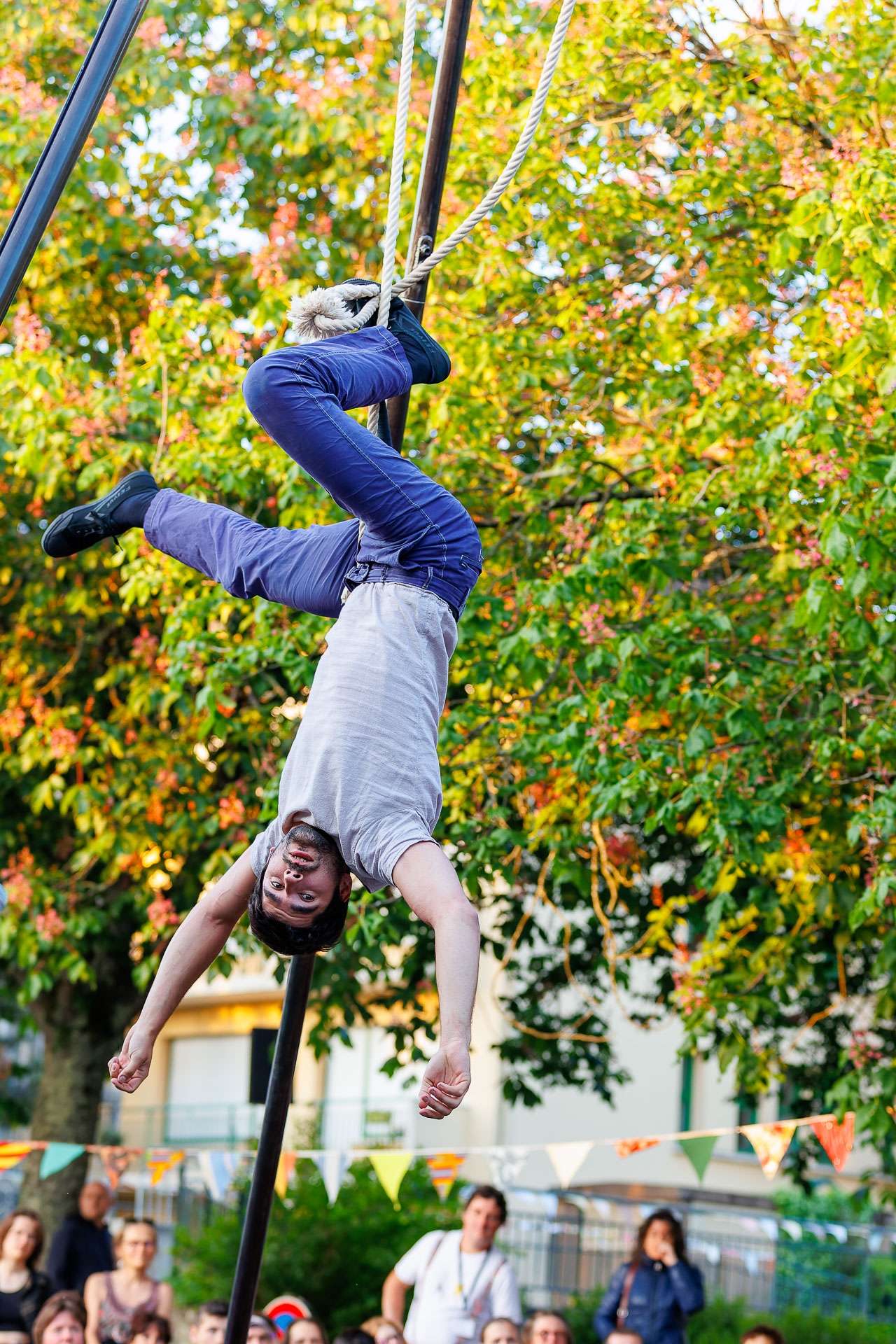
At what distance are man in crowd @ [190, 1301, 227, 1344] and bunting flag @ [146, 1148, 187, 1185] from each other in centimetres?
185

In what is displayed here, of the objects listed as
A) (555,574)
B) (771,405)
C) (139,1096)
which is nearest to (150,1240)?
(555,574)

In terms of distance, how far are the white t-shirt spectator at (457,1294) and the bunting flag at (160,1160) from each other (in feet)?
6.39

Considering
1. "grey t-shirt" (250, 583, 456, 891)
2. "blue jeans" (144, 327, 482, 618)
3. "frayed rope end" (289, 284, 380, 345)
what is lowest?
"grey t-shirt" (250, 583, 456, 891)

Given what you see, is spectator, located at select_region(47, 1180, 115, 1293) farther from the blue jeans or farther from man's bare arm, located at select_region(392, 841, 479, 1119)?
man's bare arm, located at select_region(392, 841, 479, 1119)

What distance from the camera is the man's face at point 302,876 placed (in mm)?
2748

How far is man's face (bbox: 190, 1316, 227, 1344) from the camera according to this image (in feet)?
19.4

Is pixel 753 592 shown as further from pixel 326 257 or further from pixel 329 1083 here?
pixel 329 1083

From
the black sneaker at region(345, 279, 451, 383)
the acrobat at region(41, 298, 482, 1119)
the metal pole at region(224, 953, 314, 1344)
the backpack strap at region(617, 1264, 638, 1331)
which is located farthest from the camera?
the backpack strap at region(617, 1264, 638, 1331)

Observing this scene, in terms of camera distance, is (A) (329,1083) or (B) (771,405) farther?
(A) (329,1083)

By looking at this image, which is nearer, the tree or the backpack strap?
the tree

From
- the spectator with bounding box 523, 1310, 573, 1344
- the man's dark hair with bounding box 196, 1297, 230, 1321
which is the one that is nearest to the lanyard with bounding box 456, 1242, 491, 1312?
A: the spectator with bounding box 523, 1310, 573, 1344

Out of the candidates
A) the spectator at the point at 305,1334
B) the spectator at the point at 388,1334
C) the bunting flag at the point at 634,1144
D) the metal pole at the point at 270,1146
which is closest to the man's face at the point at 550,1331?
the spectator at the point at 388,1334

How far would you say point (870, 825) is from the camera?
5.56 metres

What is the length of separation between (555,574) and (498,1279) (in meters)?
2.62
